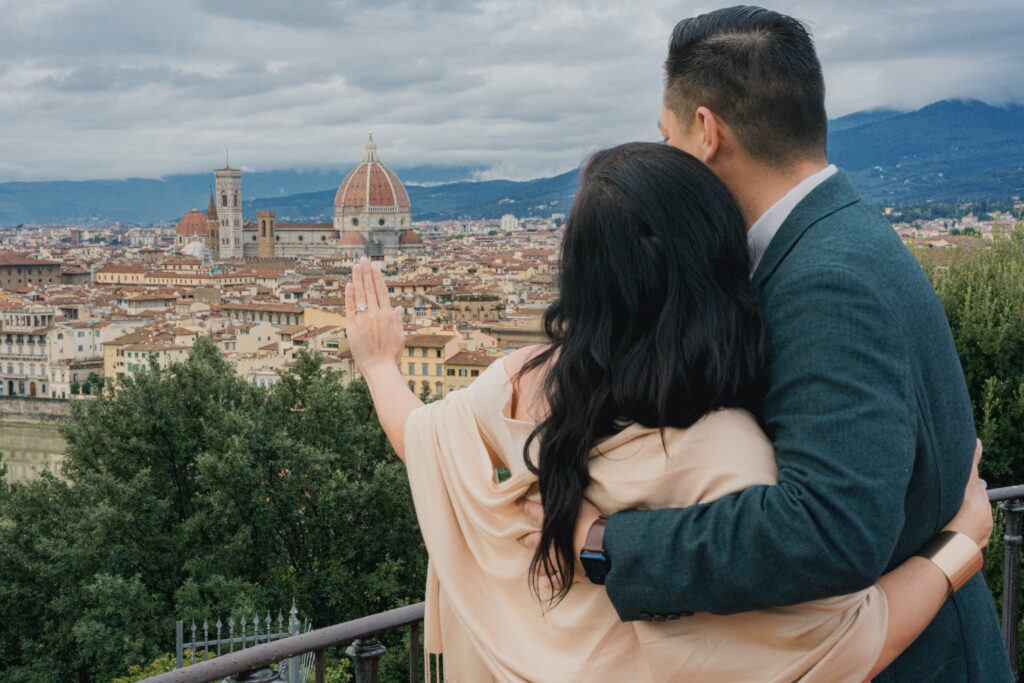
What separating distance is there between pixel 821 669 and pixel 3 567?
929 cm

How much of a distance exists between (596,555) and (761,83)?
0.40 m

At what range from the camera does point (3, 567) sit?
28.6ft

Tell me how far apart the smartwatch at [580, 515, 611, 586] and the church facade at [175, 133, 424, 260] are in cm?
7569

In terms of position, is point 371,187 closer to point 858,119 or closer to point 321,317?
point 321,317

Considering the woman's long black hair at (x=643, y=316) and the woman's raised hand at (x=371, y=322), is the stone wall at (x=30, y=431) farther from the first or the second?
the woman's long black hair at (x=643, y=316)

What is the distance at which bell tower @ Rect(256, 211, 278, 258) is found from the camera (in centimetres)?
7738

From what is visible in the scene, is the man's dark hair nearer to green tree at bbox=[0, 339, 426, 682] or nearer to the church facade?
green tree at bbox=[0, 339, 426, 682]

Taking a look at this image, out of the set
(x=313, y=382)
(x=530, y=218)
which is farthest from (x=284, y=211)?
(x=313, y=382)

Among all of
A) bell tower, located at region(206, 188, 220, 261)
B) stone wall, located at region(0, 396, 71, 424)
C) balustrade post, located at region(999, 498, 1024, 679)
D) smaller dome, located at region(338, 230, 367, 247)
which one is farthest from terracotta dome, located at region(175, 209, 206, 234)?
balustrade post, located at region(999, 498, 1024, 679)

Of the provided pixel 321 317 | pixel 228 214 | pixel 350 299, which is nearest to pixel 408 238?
pixel 228 214

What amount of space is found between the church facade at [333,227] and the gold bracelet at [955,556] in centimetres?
7568

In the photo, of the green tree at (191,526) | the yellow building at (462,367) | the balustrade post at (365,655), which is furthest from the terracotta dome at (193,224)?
the balustrade post at (365,655)

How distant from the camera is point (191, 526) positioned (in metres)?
9.18

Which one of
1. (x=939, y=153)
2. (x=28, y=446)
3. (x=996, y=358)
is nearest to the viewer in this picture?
(x=996, y=358)
